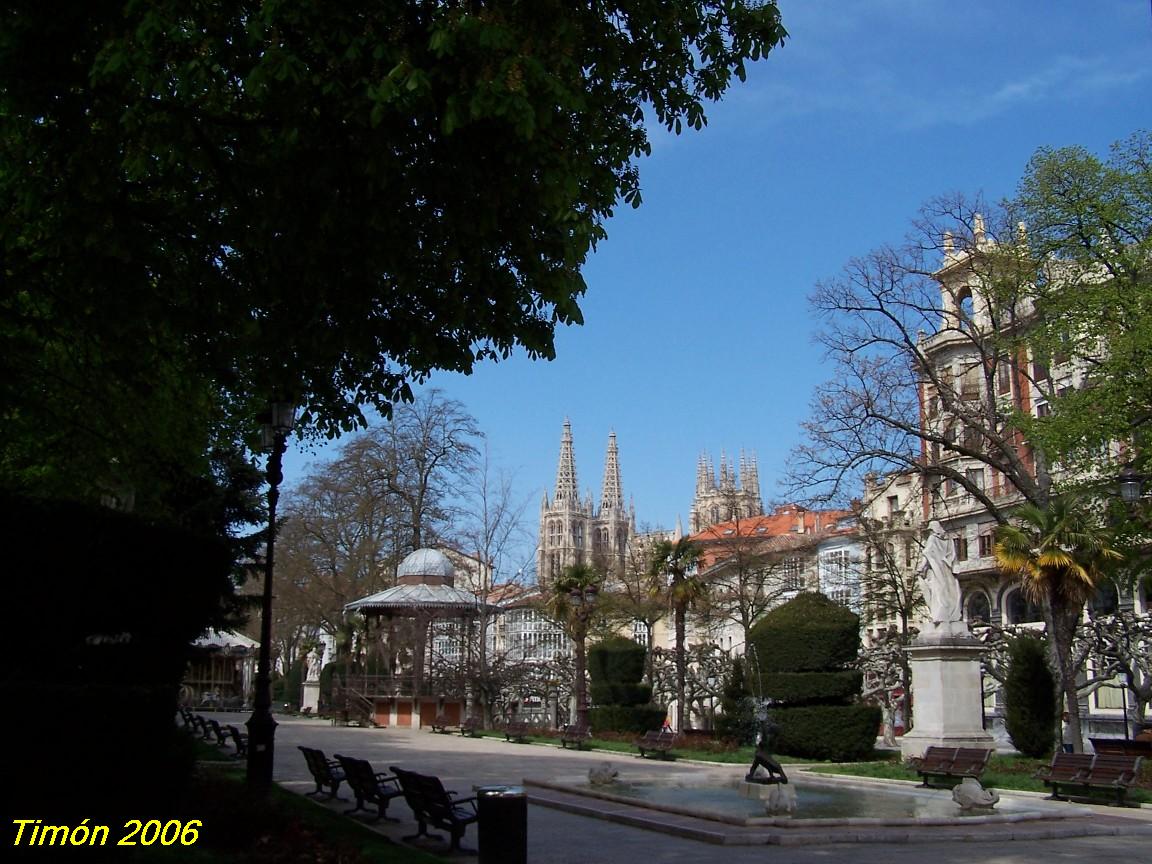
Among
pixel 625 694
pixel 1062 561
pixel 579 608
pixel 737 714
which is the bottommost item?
pixel 737 714

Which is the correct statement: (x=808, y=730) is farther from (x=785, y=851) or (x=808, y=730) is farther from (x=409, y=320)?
(x=409, y=320)

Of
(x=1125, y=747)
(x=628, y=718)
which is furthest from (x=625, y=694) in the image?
(x=1125, y=747)

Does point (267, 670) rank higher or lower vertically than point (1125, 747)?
higher

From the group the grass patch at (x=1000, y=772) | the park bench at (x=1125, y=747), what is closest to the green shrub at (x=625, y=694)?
the grass patch at (x=1000, y=772)

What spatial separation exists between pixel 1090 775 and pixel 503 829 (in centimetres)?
1247

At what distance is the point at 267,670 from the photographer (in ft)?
52.1

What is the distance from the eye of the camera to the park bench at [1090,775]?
57.5ft

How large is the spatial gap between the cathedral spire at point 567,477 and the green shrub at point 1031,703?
133m

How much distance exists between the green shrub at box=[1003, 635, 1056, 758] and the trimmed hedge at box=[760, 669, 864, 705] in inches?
139

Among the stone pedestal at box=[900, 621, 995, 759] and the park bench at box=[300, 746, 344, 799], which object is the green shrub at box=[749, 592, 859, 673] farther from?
the park bench at box=[300, 746, 344, 799]

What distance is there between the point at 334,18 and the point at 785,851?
32.0ft

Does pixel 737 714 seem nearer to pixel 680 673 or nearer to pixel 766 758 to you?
pixel 680 673

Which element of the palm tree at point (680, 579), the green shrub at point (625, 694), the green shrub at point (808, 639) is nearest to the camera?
the green shrub at point (808, 639)

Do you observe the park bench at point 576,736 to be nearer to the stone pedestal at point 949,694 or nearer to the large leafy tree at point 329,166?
the stone pedestal at point 949,694
